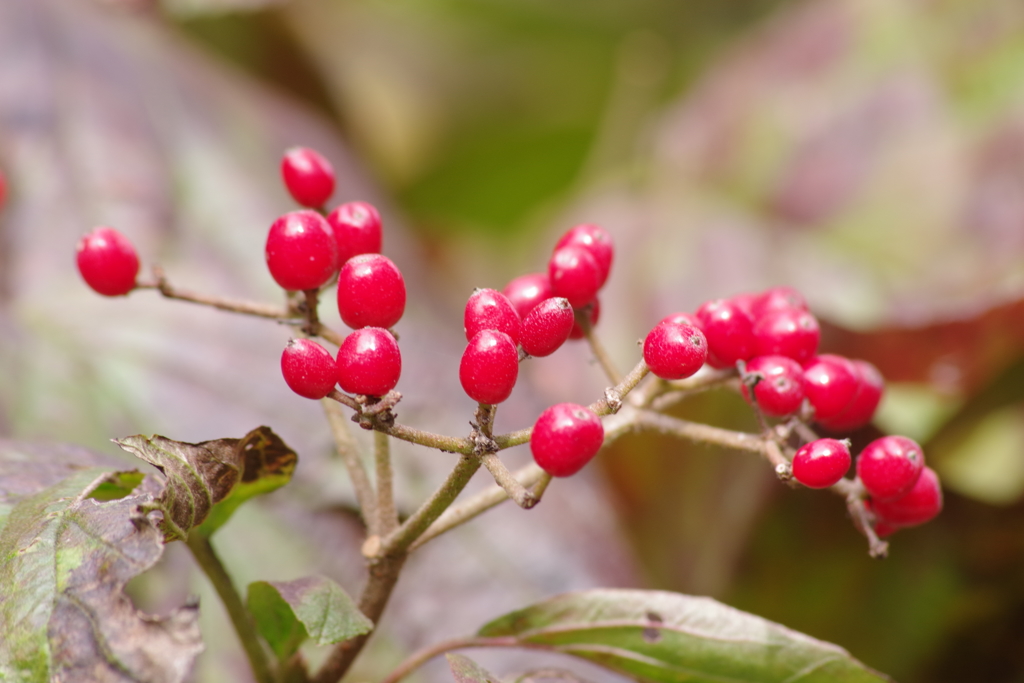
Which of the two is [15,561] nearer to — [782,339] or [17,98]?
[782,339]

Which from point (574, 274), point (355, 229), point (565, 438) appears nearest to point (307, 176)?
point (355, 229)

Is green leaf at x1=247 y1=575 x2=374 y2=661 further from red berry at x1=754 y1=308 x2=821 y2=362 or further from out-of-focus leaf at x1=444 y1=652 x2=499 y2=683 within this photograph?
red berry at x1=754 y1=308 x2=821 y2=362

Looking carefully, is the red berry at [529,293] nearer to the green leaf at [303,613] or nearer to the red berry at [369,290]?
the red berry at [369,290]

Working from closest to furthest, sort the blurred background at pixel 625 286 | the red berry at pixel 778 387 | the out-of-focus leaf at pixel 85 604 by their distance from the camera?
1. the out-of-focus leaf at pixel 85 604
2. the red berry at pixel 778 387
3. the blurred background at pixel 625 286

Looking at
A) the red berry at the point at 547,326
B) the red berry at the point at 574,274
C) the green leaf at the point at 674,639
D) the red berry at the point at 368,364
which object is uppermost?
the red berry at the point at 574,274

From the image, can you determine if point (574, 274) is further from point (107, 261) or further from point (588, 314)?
point (107, 261)

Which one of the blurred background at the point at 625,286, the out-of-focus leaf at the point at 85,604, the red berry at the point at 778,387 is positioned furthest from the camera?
the blurred background at the point at 625,286

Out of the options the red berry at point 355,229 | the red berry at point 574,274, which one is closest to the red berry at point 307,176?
the red berry at point 355,229

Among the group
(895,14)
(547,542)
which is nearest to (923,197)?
(895,14)
